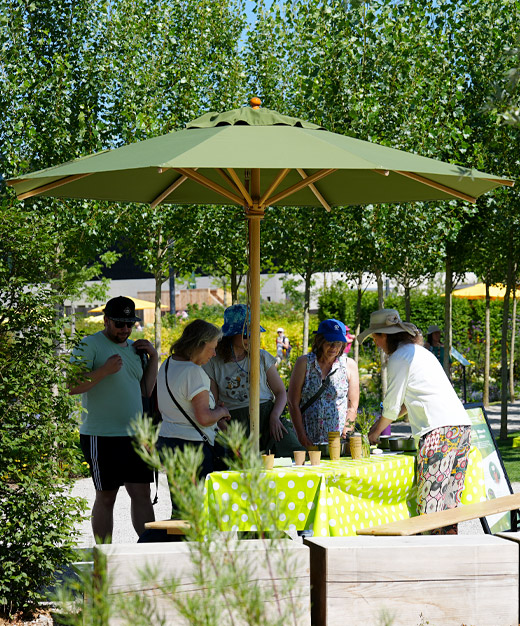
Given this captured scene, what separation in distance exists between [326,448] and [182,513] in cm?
319

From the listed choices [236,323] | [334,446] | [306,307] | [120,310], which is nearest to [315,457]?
[334,446]

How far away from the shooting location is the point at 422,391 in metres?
4.71

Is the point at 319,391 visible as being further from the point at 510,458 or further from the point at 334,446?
the point at 510,458

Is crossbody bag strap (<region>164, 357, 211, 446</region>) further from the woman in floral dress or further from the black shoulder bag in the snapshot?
the woman in floral dress

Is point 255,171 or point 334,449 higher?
point 255,171

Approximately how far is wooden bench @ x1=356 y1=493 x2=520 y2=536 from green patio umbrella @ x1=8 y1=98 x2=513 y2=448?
944 mm

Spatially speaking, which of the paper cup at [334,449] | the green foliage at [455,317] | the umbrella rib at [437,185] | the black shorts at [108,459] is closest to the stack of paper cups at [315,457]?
the paper cup at [334,449]

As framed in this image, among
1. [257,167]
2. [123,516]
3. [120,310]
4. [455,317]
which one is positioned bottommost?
[123,516]

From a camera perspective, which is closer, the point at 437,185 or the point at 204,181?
the point at 204,181

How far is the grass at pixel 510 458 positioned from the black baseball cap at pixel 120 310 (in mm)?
5773

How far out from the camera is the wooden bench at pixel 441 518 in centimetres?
408

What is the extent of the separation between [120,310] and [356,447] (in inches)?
66.6

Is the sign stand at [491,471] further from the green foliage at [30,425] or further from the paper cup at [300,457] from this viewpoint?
the green foliage at [30,425]

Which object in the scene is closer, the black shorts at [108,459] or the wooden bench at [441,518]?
the wooden bench at [441,518]
